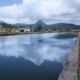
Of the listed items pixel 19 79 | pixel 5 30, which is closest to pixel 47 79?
pixel 19 79

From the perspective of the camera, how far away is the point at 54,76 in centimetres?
1515

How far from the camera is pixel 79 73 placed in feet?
43.6

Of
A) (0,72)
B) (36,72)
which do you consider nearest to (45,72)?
(36,72)

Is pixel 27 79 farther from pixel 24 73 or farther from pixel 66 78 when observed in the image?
pixel 66 78

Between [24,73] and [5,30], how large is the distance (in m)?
156

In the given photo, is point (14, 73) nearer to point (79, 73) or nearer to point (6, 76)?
point (6, 76)

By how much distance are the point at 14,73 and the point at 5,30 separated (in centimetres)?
15601

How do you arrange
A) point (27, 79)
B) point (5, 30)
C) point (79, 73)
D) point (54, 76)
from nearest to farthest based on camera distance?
point (79, 73), point (27, 79), point (54, 76), point (5, 30)

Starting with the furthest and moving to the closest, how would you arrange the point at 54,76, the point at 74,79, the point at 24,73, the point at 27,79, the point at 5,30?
the point at 5,30 → the point at 24,73 → the point at 54,76 → the point at 27,79 → the point at 74,79

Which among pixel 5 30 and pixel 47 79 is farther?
pixel 5 30

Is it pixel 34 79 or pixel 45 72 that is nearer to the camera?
pixel 34 79

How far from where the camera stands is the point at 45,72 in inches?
653

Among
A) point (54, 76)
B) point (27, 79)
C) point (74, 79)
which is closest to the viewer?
point (74, 79)

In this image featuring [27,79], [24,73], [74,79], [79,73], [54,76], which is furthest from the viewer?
[24,73]
